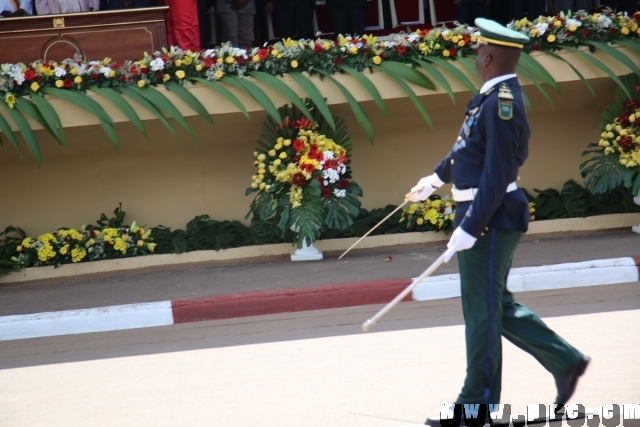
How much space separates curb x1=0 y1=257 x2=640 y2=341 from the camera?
7.14 meters

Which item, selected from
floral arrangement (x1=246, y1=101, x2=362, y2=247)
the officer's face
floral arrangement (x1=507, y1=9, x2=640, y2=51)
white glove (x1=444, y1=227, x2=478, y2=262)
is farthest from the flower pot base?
white glove (x1=444, y1=227, x2=478, y2=262)

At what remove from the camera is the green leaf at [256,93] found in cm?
828

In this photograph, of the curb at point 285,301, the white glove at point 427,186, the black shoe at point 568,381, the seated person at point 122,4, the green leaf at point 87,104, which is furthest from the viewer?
the seated person at point 122,4

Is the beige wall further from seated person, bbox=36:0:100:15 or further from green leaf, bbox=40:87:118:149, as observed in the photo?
seated person, bbox=36:0:100:15

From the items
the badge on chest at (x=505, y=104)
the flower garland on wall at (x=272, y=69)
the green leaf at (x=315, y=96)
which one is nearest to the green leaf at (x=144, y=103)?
the flower garland on wall at (x=272, y=69)

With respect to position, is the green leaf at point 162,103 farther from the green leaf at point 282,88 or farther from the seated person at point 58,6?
the seated person at point 58,6

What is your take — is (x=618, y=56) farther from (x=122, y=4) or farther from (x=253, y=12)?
(x=122, y=4)

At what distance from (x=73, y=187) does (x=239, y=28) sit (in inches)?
115

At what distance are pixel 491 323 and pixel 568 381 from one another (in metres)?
0.50

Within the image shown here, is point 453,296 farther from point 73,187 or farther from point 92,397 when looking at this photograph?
point 73,187

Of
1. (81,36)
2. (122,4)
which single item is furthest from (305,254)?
(122,4)

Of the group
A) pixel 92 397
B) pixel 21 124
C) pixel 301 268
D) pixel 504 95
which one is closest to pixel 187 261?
pixel 301 268

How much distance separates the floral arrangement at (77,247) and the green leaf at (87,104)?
1.27 meters

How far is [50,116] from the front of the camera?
8.06 meters
